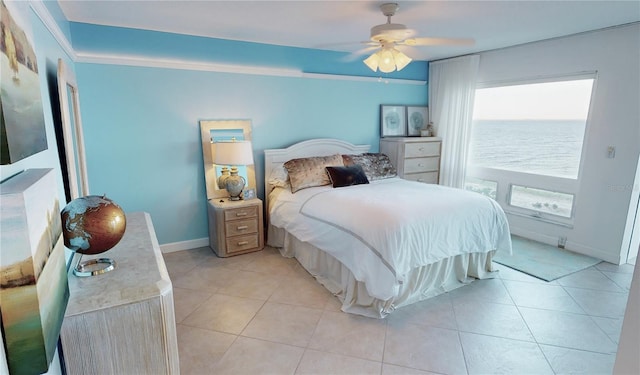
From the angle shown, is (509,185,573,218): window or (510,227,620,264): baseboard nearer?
(510,227,620,264): baseboard

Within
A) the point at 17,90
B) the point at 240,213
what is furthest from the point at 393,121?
the point at 17,90

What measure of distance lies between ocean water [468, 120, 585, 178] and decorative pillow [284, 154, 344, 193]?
2307 mm

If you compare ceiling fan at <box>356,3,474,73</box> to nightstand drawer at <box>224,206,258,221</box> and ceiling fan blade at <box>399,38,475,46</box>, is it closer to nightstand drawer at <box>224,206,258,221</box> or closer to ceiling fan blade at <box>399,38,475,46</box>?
ceiling fan blade at <box>399,38,475,46</box>

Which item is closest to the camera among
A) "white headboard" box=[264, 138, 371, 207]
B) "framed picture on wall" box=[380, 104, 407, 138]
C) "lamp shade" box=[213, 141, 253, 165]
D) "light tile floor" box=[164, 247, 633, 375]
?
"light tile floor" box=[164, 247, 633, 375]

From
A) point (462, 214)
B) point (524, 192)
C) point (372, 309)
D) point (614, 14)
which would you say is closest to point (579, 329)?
point (462, 214)

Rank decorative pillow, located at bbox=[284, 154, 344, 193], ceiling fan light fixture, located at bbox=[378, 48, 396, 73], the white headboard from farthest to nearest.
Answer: the white headboard, decorative pillow, located at bbox=[284, 154, 344, 193], ceiling fan light fixture, located at bbox=[378, 48, 396, 73]

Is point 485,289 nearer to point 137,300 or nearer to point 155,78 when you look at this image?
point 137,300

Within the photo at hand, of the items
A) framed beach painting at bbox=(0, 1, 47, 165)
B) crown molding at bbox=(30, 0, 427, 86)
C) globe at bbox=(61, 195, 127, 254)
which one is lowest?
globe at bbox=(61, 195, 127, 254)

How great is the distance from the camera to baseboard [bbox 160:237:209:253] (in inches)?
147

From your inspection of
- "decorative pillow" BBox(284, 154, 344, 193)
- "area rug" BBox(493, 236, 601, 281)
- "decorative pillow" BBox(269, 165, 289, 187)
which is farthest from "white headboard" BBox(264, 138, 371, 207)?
"area rug" BBox(493, 236, 601, 281)

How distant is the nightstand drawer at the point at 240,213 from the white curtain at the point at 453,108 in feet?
9.85

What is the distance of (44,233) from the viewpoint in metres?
0.93

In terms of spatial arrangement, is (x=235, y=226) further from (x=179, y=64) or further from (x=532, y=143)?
(x=532, y=143)

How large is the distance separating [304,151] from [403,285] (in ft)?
7.23
